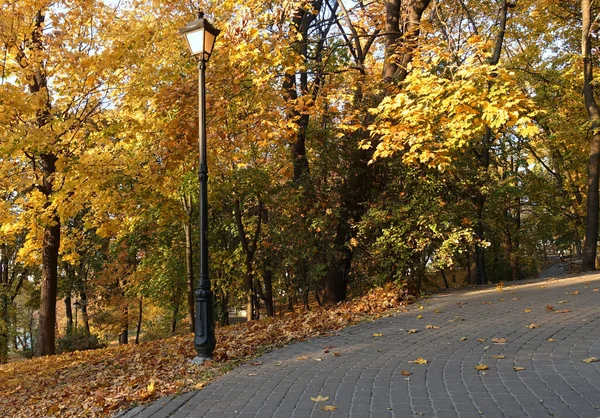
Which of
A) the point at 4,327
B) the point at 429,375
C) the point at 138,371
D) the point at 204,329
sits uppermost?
the point at 204,329

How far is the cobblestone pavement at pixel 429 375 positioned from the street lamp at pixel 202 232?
83 cm

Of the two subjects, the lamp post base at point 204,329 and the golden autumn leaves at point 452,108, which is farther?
the golden autumn leaves at point 452,108

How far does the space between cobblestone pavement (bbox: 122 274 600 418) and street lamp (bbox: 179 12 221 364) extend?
832 millimetres

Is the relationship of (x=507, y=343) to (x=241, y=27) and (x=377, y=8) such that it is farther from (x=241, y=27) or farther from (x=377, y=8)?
(x=377, y=8)

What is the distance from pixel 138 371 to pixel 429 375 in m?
4.42

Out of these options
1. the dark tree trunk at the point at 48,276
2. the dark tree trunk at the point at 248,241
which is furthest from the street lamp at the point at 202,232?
the dark tree trunk at the point at 248,241

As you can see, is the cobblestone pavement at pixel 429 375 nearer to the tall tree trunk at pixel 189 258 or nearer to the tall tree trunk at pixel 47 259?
the tall tree trunk at pixel 47 259

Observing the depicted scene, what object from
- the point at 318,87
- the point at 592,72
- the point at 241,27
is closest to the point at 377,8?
the point at 318,87

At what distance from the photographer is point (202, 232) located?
23.0 feet

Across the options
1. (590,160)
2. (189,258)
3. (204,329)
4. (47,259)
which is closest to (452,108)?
(204,329)

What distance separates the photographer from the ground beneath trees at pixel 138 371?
5.51m

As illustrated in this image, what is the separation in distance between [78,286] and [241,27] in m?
22.2

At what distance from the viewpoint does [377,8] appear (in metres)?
15.0

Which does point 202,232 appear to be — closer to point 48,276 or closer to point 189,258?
point 48,276
